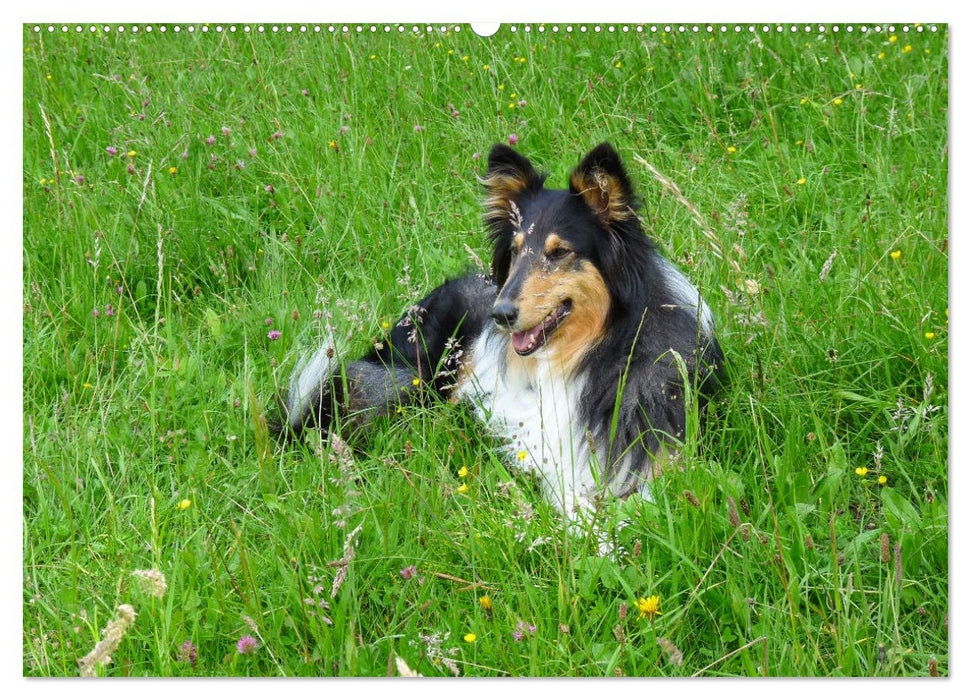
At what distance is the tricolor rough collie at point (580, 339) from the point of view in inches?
135

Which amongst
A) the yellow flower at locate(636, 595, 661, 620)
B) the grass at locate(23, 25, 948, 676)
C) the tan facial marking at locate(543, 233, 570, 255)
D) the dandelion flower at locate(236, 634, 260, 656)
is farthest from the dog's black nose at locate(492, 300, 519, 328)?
the dandelion flower at locate(236, 634, 260, 656)

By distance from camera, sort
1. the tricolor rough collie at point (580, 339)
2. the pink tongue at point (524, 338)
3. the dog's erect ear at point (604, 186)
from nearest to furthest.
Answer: the dog's erect ear at point (604, 186)
the tricolor rough collie at point (580, 339)
the pink tongue at point (524, 338)

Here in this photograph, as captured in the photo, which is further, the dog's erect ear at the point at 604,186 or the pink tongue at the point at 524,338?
the pink tongue at the point at 524,338

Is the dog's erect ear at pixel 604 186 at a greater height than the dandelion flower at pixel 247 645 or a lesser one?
greater

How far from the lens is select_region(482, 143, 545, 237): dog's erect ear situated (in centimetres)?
363

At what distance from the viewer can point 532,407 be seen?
3828 mm

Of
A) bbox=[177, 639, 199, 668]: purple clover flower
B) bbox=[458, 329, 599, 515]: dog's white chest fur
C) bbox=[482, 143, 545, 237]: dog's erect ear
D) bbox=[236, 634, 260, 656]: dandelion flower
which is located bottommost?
bbox=[177, 639, 199, 668]: purple clover flower

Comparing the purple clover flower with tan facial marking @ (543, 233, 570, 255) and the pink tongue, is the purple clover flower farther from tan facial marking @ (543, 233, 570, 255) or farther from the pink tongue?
tan facial marking @ (543, 233, 570, 255)

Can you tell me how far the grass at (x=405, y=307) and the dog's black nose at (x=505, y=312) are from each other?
0.46 meters

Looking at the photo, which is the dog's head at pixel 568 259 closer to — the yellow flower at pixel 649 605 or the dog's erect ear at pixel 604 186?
the dog's erect ear at pixel 604 186

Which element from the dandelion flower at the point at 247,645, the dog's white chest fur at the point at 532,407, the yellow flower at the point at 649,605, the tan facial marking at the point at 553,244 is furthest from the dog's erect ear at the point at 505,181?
the dandelion flower at the point at 247,645

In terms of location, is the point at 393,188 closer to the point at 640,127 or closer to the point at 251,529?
the point at 640,127

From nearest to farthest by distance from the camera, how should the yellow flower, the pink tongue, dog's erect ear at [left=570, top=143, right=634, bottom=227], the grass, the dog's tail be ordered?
the yellow flower < the grass < dog's erect ear at [left=570, top=143, right=634, bottom=227] < the pink tongue < the dog's tail

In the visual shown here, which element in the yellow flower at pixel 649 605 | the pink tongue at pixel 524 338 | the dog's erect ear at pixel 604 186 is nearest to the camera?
the yellow flower at pixel 649 605
